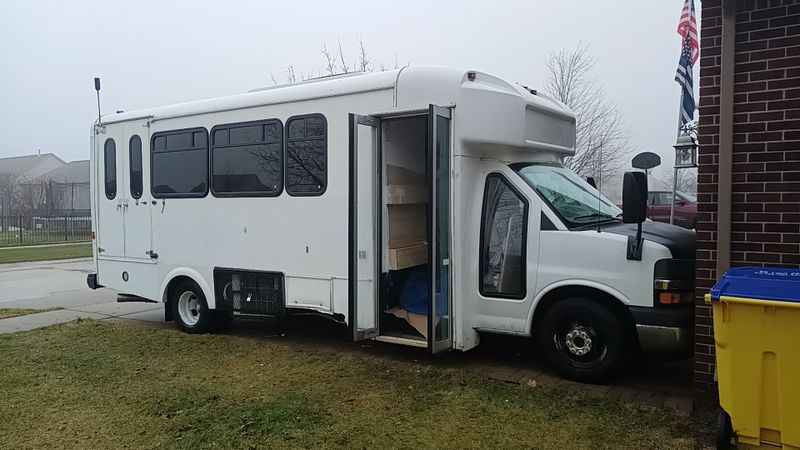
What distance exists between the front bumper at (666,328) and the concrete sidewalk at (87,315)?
7.20 m

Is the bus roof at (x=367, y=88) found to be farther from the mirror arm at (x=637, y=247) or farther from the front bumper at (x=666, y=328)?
the front bumper at (x=666, y=328)

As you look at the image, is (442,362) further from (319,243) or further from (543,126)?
(543,126)

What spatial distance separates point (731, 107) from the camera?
4758 mm

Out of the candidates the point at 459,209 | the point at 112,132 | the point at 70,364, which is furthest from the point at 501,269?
the point at 112,132

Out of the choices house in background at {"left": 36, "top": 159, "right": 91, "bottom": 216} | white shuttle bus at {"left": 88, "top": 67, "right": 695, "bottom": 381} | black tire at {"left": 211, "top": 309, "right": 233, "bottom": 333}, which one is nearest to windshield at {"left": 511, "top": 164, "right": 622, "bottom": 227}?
white shuttle bus at {"left": 88, "top": 67, "right": 695, "bottom": 381}

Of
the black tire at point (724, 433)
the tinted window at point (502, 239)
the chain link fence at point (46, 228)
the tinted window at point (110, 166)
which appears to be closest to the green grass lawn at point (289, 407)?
the black tire at point (724, 433)

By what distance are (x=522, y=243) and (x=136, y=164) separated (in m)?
5.57

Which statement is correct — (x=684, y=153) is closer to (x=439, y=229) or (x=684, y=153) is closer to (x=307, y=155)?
(x=439, y=229)

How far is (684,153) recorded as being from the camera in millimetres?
8352

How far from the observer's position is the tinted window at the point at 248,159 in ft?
23.1

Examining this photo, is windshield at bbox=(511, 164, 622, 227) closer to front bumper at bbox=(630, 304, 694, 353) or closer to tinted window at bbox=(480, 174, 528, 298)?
tinted window at bbox=(480, 174, 528, 298)

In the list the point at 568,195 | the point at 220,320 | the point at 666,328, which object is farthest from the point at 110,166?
the point at 666,328

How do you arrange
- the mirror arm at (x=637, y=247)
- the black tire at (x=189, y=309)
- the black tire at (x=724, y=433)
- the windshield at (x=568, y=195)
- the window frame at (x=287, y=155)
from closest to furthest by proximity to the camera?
the black tire at (x=724, y=433) → the mirror arm at (x=637, y=247) → the windshield at (x=568, y=195) → the window frame at (x=287, y=155) → the black tire at (x=189, y=309)

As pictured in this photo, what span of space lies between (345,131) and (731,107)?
3600 mm
